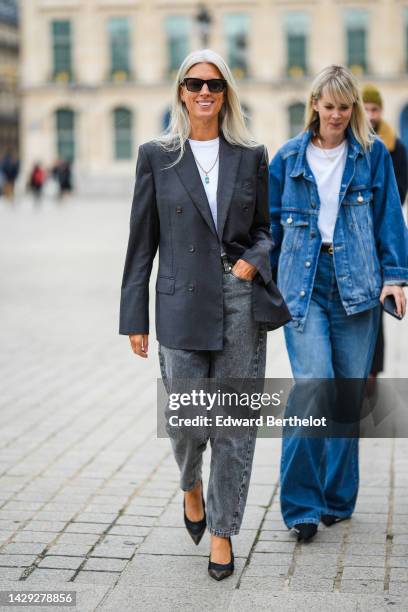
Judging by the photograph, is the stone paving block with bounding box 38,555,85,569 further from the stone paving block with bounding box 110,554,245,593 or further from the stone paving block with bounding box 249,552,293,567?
the stone paving block with bounding box 249,552,293,567

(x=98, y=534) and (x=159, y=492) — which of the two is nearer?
(x=98, y=534)

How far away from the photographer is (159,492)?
5.51m

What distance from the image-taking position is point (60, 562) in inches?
176

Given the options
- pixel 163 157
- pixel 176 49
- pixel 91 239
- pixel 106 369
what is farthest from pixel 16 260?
pixel 176 49

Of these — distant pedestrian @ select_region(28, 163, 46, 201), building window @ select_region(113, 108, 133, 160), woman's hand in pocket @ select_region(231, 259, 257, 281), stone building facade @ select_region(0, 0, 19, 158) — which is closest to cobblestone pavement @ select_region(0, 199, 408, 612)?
woman's hand in pocket @ select_region(231, 259, 257, 281)

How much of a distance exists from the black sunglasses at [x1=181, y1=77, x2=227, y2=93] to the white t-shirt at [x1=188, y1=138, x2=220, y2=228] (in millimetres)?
197

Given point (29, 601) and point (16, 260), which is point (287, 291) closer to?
point (29, 601)

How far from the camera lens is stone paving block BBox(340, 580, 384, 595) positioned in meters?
4.11

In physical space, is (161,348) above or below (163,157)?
below

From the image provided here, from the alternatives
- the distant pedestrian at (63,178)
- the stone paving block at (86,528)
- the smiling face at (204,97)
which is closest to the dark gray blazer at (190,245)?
the smiling face at (204,97)

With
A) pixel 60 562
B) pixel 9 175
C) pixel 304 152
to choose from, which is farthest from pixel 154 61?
pixel 60 562

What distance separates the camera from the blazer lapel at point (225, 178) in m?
4.25

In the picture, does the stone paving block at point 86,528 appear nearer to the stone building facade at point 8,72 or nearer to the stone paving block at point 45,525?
the stone paving block at point 45,525

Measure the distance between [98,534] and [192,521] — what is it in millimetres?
478
